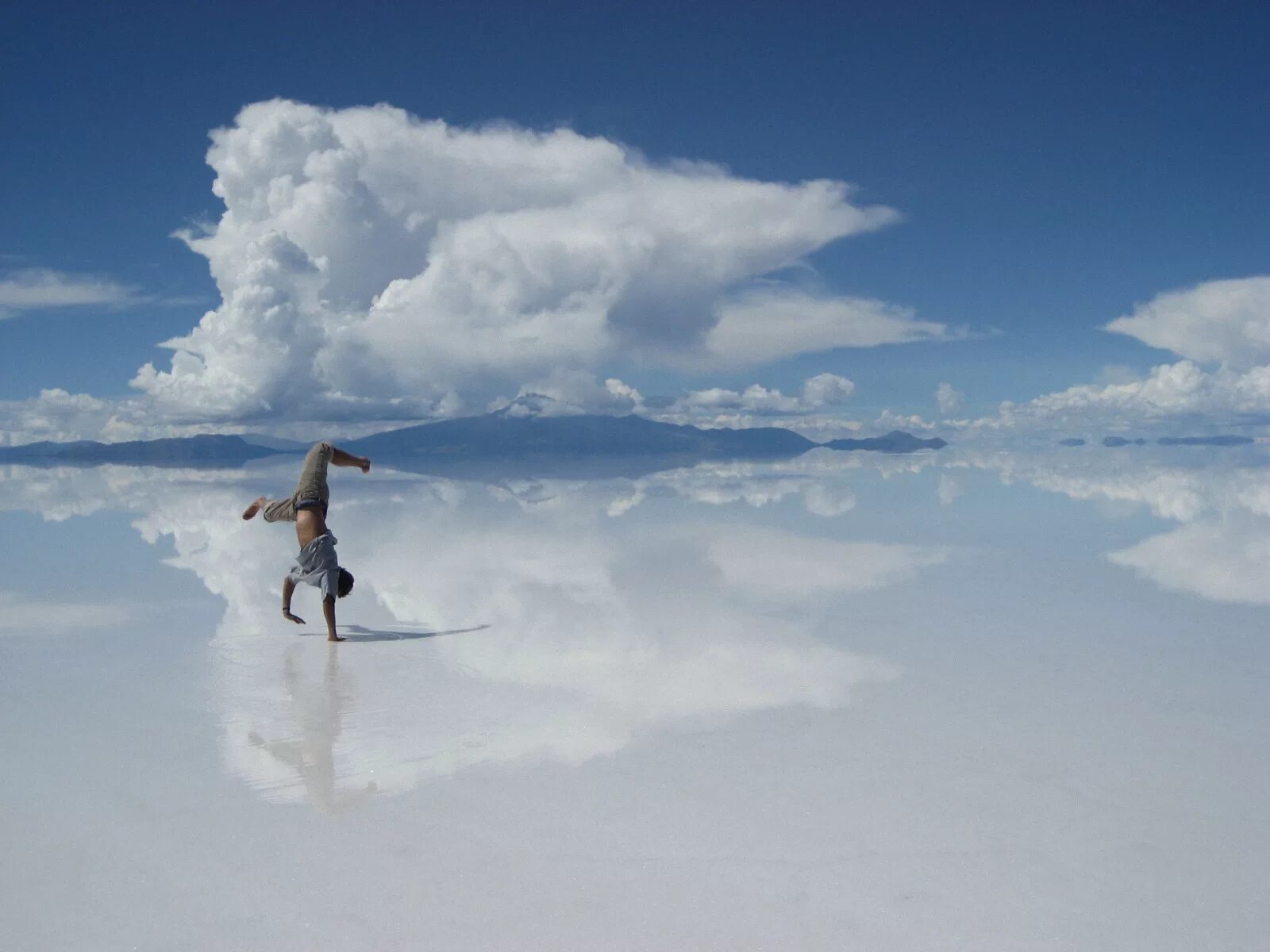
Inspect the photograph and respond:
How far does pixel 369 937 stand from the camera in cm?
441

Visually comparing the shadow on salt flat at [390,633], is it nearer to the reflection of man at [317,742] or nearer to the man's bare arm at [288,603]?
the man's bare arm at [288,603]

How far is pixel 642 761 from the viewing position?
6.57m

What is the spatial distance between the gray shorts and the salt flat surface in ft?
4.80

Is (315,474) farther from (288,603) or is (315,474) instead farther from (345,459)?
(288,603)

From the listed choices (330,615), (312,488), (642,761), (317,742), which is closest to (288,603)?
(330,615)

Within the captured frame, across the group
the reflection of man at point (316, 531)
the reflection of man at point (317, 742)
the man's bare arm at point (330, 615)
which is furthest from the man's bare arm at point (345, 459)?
the reflection of man at point (317, 742)

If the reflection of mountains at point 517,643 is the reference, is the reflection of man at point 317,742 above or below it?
below

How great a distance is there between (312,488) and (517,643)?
282 cm

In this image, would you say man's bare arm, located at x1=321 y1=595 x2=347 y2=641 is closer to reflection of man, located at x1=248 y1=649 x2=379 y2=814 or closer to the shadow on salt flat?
the shadow on salt flat

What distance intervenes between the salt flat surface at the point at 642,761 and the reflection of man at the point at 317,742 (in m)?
0.03

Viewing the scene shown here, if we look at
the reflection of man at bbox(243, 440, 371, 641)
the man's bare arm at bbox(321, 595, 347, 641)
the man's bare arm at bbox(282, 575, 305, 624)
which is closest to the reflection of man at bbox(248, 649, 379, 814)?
the man's bare arm at bbox(321, 595, 347, 641)

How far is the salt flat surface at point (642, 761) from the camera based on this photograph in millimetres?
4652

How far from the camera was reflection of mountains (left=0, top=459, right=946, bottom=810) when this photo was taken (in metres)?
7.00

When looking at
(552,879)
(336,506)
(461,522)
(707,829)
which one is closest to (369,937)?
(552,879)
